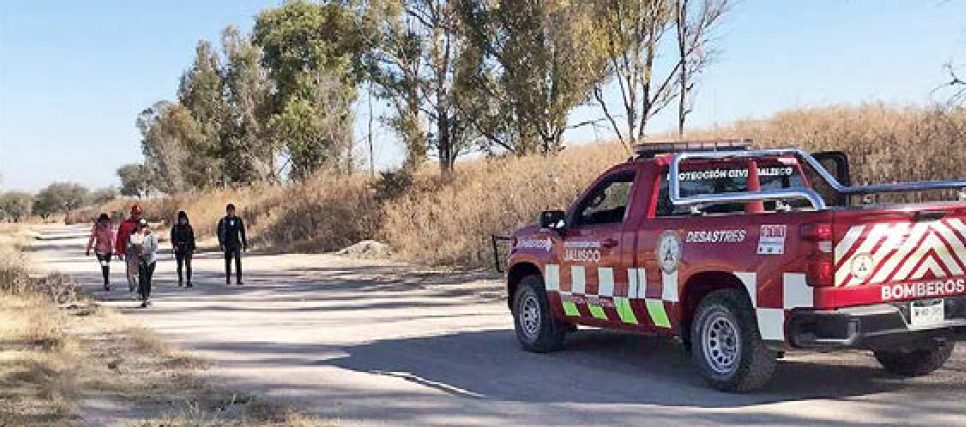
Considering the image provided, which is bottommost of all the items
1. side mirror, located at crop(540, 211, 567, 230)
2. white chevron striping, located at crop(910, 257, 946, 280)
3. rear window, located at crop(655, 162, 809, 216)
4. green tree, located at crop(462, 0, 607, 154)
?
white chevron striping, located at crop(910, 257, 946, 280)

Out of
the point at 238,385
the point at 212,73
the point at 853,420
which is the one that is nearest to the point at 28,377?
the point at 238,385

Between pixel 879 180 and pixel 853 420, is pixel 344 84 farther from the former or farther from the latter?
pixel 853 420

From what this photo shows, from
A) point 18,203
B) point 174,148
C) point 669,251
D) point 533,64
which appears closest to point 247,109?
point 174,148

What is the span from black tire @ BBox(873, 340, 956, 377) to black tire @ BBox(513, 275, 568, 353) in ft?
10.7

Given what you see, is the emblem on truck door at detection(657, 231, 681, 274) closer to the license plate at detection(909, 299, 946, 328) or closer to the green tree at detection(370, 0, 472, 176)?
the license plate at detection(909, 299, 946, 328)

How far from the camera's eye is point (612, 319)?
30.5 feet

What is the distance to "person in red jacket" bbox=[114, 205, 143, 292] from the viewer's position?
1828cm

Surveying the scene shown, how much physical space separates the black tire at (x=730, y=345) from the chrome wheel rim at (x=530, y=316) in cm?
251

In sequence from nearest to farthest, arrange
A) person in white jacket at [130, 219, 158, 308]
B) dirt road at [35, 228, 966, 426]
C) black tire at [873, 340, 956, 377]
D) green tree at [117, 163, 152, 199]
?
dirt road at [35, 228, 966, 426] → black tire at [873, 340, 956, 377] → person in white jacket at [130, 219, 158, 308] → green tree at [117, 163, 152, 199]

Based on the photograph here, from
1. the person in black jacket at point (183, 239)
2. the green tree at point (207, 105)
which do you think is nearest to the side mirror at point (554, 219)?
the person in black jacket at point (183, 239)

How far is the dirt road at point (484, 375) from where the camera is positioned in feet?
24.2

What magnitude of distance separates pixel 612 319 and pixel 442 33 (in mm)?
23662

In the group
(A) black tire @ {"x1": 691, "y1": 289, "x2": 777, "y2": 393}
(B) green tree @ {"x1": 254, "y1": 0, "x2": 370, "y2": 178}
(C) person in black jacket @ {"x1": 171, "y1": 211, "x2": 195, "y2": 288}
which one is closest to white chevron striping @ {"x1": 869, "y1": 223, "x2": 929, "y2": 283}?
(A) black tire @ {"x1": 691, "y1": 289, "x2": 777, "y2": 393}

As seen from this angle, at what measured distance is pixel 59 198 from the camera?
14450 cm
